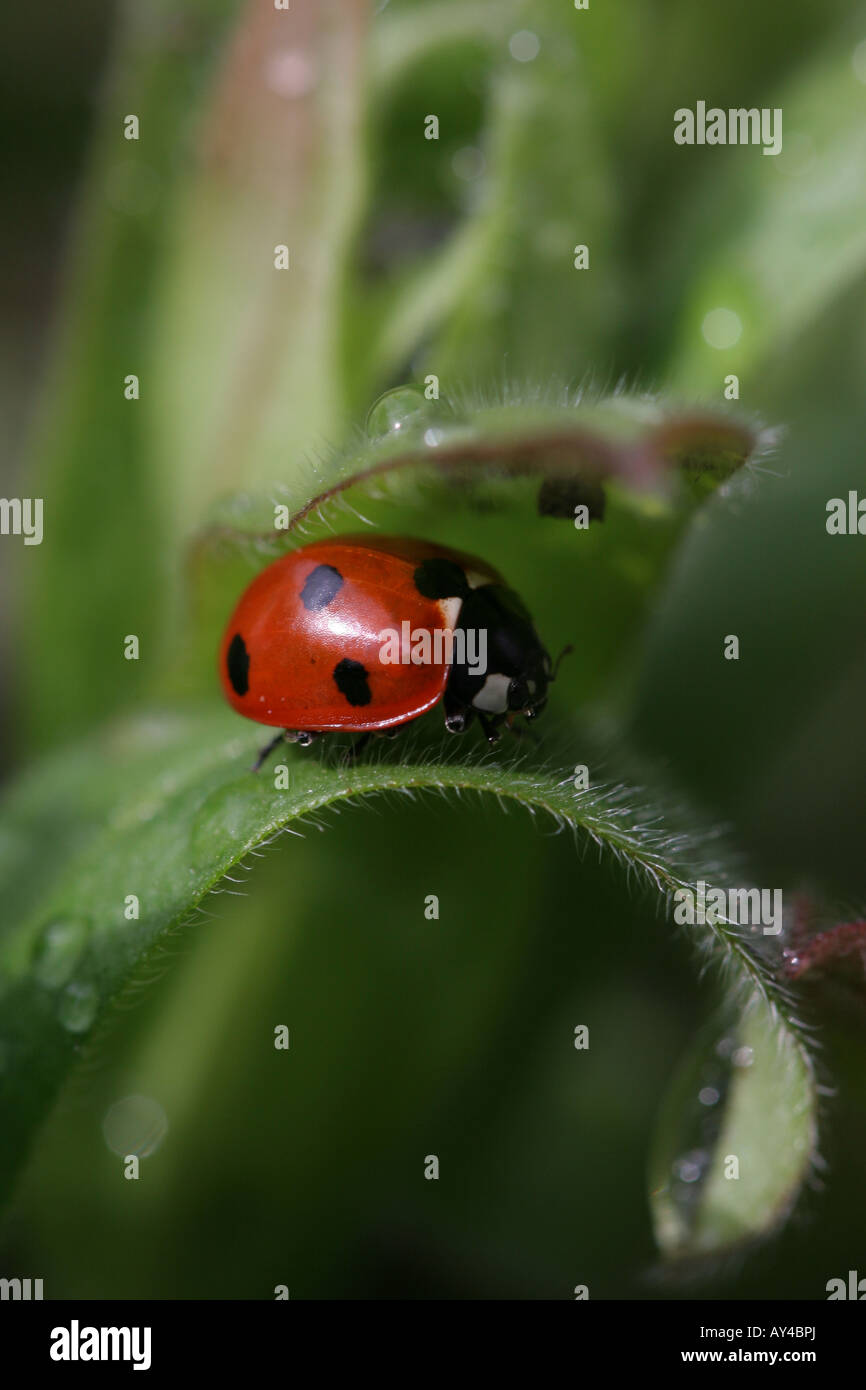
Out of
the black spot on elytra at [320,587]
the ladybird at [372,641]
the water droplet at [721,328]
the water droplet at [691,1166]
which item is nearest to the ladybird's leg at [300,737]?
the ladybird at [372,641]

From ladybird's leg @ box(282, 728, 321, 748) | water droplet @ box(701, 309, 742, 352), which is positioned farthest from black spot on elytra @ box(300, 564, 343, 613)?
water droplet @ box(701, 309, 742, 352)

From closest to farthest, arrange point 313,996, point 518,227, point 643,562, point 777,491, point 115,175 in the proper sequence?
point 643,562 < point 518,227 < point 313,996 < point 115,175 < point 777,491

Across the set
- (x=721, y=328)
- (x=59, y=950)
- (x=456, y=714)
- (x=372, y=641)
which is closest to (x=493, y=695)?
(x=456, y=714)

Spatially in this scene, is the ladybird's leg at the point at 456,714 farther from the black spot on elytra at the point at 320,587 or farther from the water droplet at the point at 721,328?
the water droplet at the point at 721,328

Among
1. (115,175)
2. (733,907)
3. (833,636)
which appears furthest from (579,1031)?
(115,175)

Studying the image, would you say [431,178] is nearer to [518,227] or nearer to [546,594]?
[518,227]
